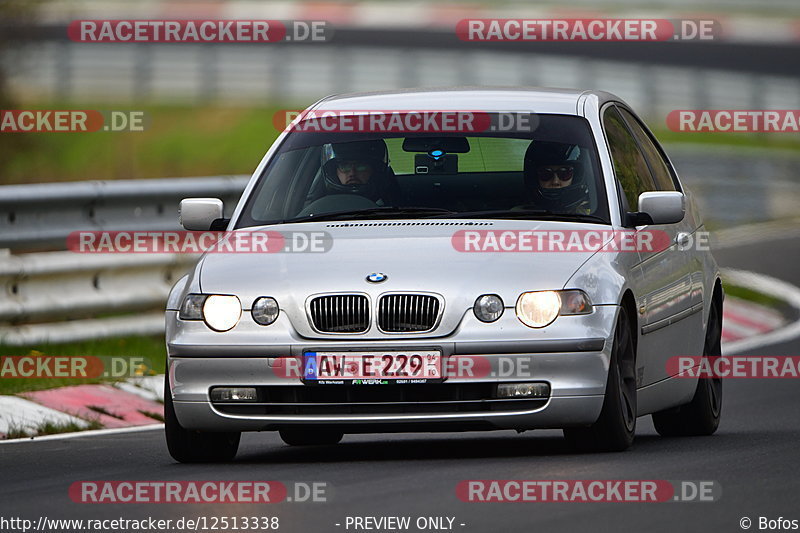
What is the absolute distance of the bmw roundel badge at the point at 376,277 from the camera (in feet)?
28.4

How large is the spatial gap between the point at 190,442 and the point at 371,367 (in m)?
1.04

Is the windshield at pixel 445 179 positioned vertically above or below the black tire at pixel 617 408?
above

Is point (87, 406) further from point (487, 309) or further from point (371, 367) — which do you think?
point (487, 309)

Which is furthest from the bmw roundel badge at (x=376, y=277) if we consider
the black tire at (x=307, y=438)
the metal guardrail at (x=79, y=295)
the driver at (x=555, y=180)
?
the metal guardrail at (x=79, y=295)

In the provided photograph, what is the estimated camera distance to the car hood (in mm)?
8641

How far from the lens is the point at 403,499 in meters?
7.46

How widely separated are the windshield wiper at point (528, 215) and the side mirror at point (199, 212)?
1.15 m

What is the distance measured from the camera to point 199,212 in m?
9.84

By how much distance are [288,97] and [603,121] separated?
3245 cm

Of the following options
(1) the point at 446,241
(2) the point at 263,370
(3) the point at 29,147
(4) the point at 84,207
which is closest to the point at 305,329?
(2) the point at 263,370

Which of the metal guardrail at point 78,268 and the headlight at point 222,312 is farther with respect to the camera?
the metal guardrail at point 78,268

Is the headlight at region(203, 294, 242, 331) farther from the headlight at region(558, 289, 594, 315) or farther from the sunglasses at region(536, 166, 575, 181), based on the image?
the sunglasses at region(536, 166, 575, 181)

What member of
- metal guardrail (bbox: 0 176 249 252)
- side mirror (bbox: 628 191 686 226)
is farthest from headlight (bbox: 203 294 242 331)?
metal guardrail (bbox: 0 176 249 252)

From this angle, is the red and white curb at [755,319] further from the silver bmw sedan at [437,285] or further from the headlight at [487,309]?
the headlight at [487,309]
